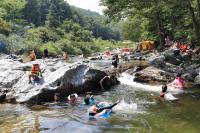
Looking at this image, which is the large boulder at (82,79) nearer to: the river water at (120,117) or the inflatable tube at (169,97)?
the river water at (120,117)

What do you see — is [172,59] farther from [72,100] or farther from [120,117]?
[120,117]

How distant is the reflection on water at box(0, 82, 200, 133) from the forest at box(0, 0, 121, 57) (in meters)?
Answer: 21.8

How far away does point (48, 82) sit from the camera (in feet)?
76.5

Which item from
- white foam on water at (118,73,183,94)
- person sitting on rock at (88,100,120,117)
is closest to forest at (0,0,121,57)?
white foam on water at (118,73,183,94)

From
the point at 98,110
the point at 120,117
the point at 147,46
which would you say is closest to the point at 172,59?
the point at 120,117

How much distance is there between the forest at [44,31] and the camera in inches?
2525

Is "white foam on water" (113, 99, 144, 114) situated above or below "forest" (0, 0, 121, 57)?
below

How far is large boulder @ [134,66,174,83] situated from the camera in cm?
2772

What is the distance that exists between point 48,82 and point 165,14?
33077mm

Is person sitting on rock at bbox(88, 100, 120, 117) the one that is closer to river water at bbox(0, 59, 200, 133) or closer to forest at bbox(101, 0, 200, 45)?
river water at bbox(0, 59, 200, 133)

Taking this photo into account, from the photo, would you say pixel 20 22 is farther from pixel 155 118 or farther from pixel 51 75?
pixel 155 118

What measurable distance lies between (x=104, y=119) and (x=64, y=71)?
738 centimetres

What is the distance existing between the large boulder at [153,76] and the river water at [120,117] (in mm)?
3786

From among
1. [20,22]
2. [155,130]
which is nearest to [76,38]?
[20,22]
